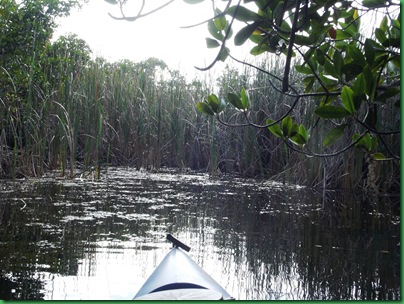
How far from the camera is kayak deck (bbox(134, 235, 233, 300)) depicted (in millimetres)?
1249

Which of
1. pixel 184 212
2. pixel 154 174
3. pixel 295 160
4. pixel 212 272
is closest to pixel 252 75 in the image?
pixel 295 160

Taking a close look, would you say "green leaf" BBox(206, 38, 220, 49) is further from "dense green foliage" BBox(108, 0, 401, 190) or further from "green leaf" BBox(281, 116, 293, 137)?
"green leaf" BBox(281, 116, 293, 137)

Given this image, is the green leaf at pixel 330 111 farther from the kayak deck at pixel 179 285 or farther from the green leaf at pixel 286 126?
the kayak deck at pixel 179 285

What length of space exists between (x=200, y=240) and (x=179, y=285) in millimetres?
1023

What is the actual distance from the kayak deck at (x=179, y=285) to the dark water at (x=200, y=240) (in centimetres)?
21

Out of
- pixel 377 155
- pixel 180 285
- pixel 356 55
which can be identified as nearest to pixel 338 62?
pixel 356 55

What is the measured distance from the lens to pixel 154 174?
5289mm

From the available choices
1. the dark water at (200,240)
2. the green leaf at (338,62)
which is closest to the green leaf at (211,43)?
the green leaf at (338,62)

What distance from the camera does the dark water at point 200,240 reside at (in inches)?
65.4

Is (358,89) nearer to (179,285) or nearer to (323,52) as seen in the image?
(323,52)

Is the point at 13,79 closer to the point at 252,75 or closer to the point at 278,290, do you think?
the point at 252,75

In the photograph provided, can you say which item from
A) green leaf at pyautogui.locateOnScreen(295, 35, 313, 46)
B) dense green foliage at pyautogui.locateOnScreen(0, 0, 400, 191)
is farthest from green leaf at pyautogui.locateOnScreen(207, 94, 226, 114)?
dense green foliage at pyautogui.locateOnScreen(0, 0, 400, 191)

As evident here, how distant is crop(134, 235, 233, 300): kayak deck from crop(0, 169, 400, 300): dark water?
21cm

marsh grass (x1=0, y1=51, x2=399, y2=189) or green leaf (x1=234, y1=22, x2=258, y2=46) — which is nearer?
green leaf (x1=234, y1=22, x2=258, y2=46)
